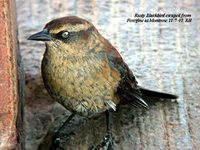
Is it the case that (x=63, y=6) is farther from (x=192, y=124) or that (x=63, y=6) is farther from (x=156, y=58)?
(x=192, y=124)

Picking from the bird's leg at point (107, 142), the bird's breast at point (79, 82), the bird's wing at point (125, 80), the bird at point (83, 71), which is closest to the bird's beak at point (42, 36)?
the bird at point (83, 71)

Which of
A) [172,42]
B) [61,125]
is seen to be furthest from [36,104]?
[172,42]

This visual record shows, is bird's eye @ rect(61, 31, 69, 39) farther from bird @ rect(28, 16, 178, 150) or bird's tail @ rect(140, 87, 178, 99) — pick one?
bird's tail @ rect(140, 87, 178, 99)

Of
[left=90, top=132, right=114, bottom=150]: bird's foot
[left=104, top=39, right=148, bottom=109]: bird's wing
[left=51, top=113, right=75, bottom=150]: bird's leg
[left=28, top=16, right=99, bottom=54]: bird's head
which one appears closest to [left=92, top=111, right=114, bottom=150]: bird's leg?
[left=90, top=132, right=114, bottom=150]: bird's foot

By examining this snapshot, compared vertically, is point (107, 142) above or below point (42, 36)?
below

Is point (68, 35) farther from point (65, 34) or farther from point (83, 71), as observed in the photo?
point (83, 71)

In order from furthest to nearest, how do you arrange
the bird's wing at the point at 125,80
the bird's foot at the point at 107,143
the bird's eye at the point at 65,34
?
1. the bird's wing at the point at 125,80
2. the bird's eye at the point at 65,34
3. the bird's foot at the point at 107,143

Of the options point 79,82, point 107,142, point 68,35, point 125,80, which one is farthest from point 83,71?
point 107,142

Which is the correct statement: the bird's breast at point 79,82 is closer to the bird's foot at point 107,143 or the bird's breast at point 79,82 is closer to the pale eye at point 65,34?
the pale eye at point 65,34
